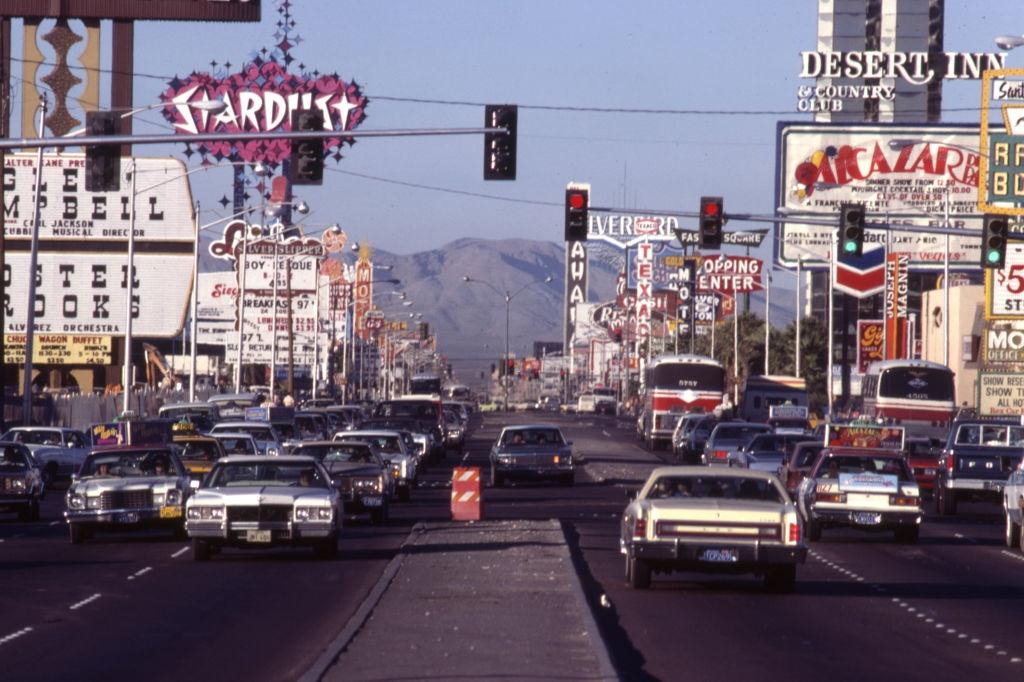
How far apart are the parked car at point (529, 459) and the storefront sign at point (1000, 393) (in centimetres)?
1920

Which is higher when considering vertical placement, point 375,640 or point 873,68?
point 873,68

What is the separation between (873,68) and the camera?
104000mm

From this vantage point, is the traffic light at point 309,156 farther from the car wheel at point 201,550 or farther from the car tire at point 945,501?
the car tire at point 945,501

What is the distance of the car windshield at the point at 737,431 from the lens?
→ 5228 cm

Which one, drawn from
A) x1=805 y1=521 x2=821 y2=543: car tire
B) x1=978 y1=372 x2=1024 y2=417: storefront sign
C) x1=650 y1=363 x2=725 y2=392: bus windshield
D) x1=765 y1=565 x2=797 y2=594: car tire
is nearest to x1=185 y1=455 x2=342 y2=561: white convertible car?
x1=765 y1=565 x2=797 y2=594: car tire

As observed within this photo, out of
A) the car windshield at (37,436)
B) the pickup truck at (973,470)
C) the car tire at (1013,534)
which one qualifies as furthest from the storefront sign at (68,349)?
the car tire at (1013,534)

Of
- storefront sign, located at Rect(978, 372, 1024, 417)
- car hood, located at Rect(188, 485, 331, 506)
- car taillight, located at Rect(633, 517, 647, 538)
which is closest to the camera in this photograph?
car taillight, located at Rect(633, 517, 647, 538)

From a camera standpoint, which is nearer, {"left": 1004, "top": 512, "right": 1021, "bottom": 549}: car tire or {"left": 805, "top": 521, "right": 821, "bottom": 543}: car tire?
{"left": 1004, "top": 512, "right": 1021, "bottom": 549}: car tire

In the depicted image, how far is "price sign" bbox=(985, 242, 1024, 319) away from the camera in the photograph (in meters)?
63.0

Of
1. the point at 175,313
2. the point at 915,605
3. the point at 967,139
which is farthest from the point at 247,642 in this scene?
the point at 967,139

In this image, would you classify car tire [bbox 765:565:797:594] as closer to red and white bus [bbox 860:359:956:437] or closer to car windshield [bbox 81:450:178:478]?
car windshield [bbox 81:450:178:478]

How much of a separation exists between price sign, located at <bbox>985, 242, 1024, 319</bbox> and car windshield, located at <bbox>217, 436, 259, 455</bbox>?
30.4m

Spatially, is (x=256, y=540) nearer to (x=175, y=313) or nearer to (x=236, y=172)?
(x=175, y=313)

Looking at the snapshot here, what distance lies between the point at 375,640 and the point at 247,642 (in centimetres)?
160
